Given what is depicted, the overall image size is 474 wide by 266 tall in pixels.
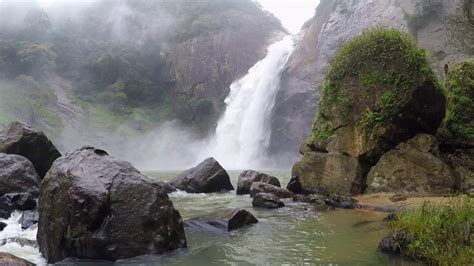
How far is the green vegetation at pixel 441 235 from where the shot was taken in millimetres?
6320

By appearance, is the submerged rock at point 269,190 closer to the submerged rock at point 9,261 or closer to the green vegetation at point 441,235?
the green vegetation at point 441,235

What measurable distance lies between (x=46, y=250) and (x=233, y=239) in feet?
10.9

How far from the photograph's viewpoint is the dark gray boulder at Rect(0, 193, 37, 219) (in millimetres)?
11828

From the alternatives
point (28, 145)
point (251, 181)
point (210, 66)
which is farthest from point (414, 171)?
point (210, 66)

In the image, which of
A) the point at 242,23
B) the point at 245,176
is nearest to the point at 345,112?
the point at 245,176

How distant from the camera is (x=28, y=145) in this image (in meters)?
16.0

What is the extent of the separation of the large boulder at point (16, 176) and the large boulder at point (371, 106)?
8.87m

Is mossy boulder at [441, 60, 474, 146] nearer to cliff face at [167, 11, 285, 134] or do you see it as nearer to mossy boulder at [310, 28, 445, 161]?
mossy boulder at [310, 28, 445, 161]

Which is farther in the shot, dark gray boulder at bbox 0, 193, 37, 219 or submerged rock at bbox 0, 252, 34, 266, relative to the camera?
dark gray boulder at bbox 0, 193, 37, 219

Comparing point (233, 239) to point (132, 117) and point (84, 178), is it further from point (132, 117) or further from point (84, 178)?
point (132, 117)

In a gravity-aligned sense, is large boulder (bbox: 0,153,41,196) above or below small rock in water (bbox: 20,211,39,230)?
above

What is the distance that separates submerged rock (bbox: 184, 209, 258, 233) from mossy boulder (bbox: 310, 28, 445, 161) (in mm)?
5812

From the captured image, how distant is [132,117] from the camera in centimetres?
5281

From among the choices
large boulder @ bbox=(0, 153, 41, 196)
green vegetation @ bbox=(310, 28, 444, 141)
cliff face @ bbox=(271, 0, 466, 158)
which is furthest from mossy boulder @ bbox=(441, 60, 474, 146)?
cliff face @ bbox=(271, 0, 466, 158)
